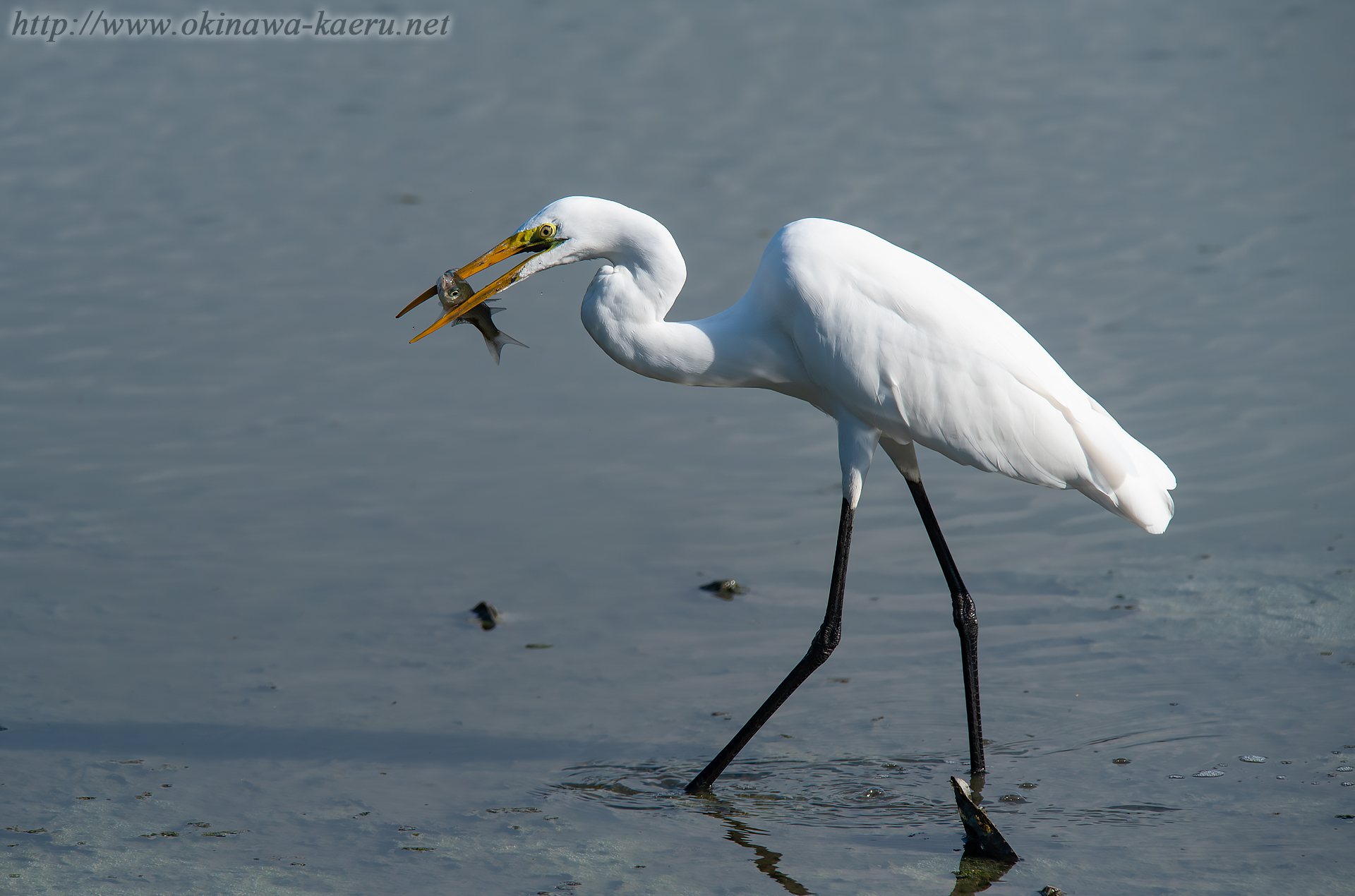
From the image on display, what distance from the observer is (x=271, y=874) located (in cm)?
401

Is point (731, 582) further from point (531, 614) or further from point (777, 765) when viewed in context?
point (777, 765)

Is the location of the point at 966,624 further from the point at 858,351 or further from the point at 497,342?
the point at 497,342

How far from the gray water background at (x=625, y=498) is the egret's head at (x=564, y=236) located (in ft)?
5.30

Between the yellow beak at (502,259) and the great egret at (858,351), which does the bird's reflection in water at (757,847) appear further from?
the yellow beak at (502,259)

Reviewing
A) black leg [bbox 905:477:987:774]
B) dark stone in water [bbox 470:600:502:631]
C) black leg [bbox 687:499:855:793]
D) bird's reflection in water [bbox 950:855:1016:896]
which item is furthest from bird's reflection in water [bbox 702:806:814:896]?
dark stone in water [bbox 470:600:502:631]

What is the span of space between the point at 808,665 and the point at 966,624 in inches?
21.4

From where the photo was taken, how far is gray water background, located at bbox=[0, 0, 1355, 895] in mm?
4352

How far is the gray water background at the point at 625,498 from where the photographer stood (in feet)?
14.3

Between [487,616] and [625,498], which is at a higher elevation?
[625,498]

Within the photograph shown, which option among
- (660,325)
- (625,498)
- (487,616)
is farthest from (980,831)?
(625,498)

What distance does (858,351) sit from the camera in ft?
14.1

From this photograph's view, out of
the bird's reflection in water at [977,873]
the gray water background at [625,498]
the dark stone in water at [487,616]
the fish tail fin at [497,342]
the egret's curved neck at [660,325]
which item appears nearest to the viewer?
the bird's reflection in water at [977,873]

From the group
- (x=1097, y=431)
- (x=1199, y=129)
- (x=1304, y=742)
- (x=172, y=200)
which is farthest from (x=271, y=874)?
(x=1199, y=129)

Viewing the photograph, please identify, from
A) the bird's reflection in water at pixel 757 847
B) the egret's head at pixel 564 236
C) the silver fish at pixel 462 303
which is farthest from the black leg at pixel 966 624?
the silver fish at pixel 462 303
